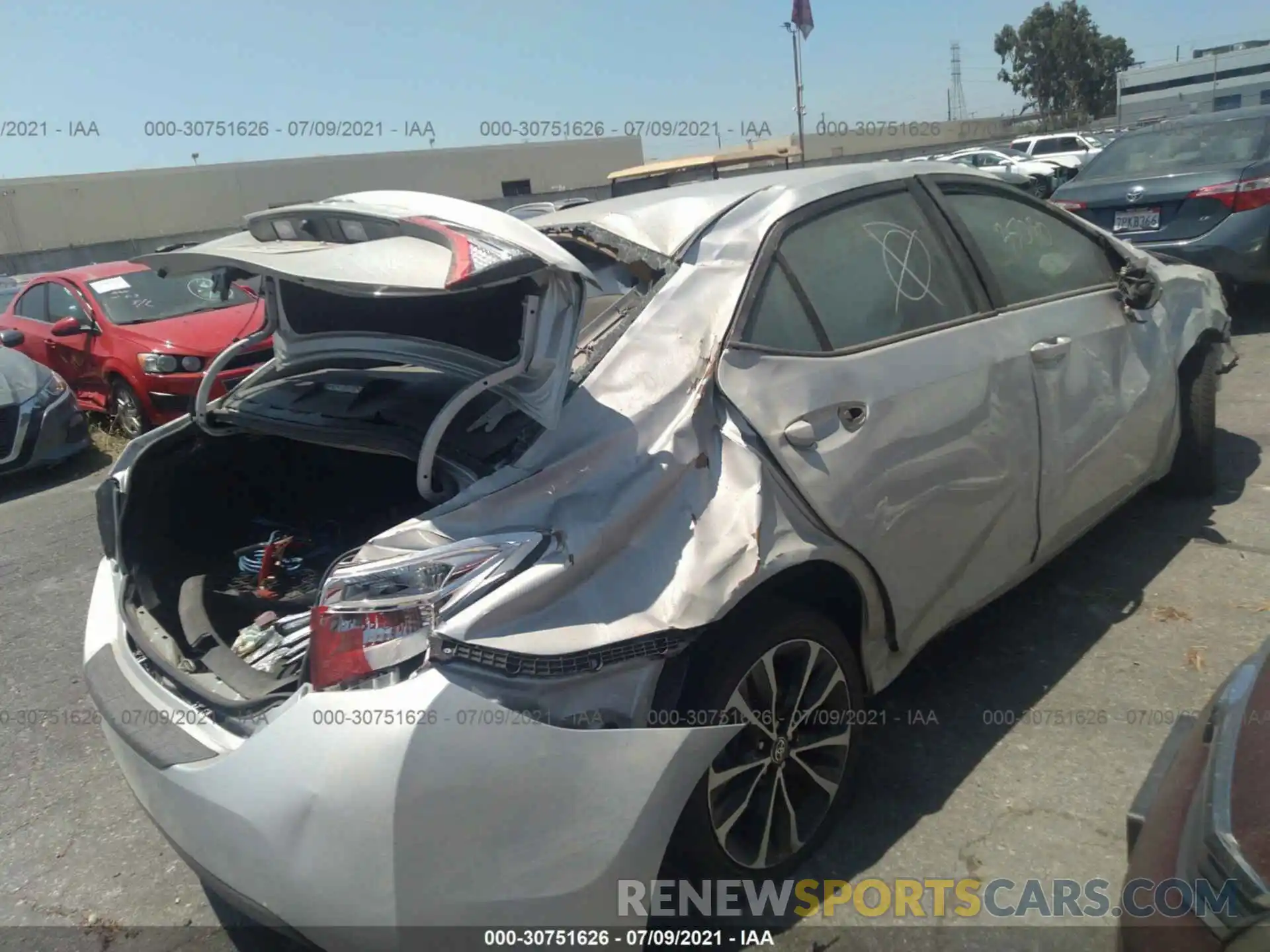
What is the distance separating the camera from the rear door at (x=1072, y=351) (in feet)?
10.6

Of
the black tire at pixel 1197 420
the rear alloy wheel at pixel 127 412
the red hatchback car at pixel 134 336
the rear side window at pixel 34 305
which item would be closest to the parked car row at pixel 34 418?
the rear alloy wheel at pixel 127 412

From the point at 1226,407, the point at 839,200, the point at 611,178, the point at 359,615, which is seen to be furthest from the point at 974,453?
the point at 611,178

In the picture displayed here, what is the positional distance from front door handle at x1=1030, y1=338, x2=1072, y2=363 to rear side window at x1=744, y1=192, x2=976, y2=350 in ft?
0.94

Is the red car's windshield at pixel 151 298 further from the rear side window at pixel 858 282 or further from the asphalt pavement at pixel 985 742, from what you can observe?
the rear side window at pixel 858 282

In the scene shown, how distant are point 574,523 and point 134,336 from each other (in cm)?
728

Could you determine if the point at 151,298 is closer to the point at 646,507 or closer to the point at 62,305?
the point at 62,305

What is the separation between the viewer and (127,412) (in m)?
8.16

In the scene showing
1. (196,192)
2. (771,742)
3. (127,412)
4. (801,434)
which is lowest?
(771,742)

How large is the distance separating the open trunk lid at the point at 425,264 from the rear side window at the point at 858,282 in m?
0.57

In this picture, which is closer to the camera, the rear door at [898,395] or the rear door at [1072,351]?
the rear door at [898,395]

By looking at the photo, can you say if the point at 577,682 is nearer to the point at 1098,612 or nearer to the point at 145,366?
the point at 1098,612

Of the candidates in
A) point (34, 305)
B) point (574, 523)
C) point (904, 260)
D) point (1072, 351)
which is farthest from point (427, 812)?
point (34, 305)

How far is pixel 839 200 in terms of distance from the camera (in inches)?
114

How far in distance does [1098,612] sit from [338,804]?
2945mm
